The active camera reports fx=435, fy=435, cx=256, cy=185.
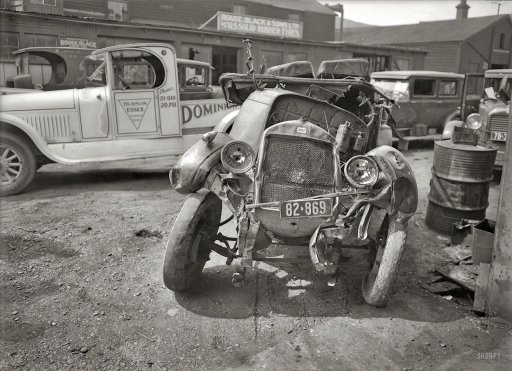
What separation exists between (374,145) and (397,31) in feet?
102

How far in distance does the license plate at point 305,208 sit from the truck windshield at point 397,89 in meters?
8.66

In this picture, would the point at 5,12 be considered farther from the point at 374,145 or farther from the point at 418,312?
the point at 418,312

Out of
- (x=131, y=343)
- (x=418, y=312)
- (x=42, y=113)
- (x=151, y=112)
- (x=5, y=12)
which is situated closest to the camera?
(x=131, y=343)

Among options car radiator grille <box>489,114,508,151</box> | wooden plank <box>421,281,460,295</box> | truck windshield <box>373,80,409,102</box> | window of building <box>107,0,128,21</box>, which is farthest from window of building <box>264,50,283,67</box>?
wooden plank <box>421,281,460,295</box>

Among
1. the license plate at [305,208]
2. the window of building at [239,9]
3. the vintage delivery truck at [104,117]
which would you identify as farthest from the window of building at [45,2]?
the license plate at [305,208]

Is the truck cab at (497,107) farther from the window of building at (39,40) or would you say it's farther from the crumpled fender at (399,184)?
the window of building at (39,40)

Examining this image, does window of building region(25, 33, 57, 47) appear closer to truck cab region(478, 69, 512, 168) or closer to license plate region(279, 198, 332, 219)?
truck cab region(478, 69, 512, 168)

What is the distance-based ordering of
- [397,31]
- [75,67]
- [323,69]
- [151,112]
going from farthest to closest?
[397,31]
[75,67]
[151,112]
[323,69]

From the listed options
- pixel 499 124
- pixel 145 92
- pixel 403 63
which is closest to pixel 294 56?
pixel 403 63

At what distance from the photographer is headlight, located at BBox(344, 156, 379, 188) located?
3.25 metres

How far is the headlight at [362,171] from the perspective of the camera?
3254mm

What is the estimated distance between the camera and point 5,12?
476 inches

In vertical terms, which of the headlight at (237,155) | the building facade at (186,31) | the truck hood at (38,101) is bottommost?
the headlight at (237,155)

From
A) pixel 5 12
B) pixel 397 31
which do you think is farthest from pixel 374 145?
pixel 397 31
